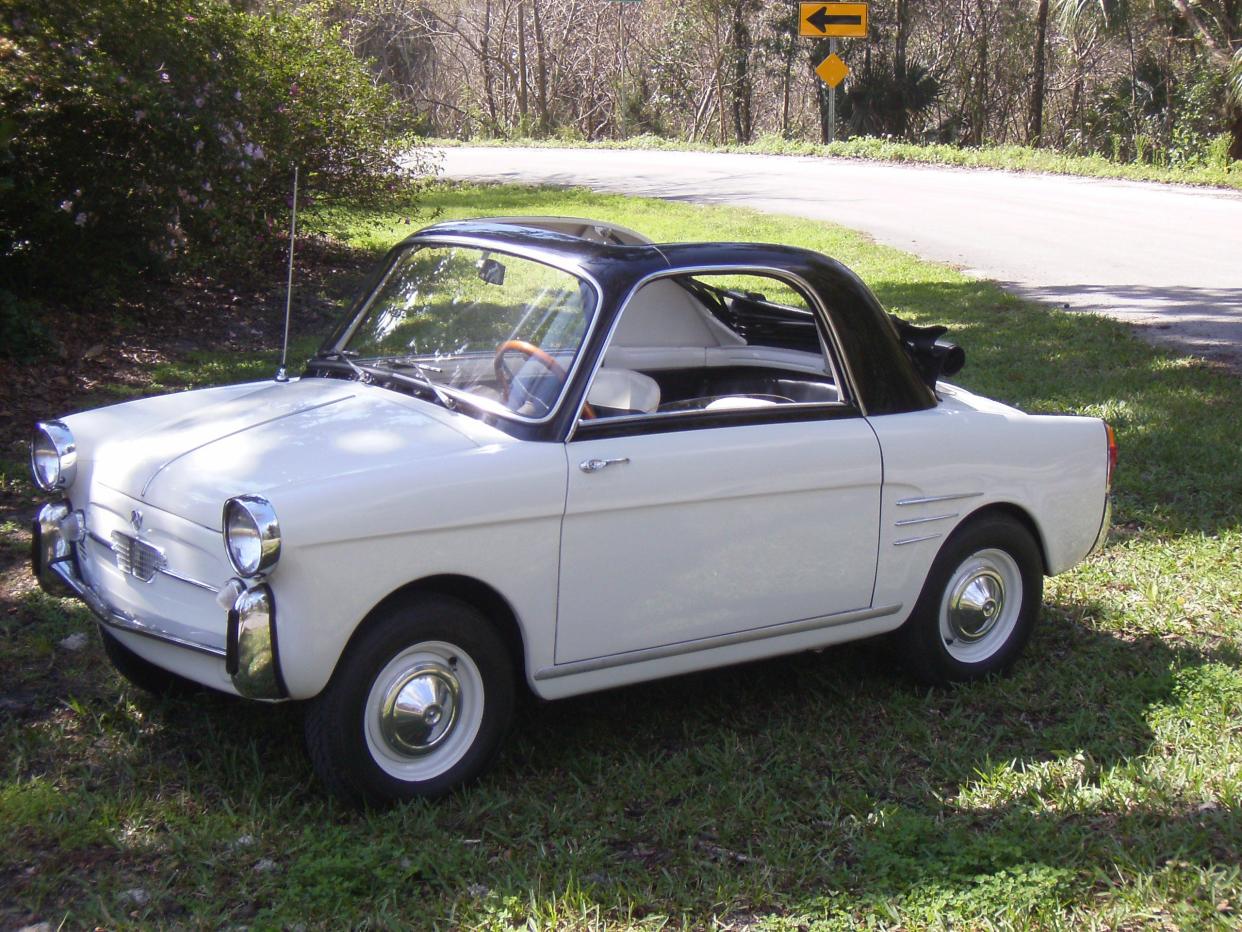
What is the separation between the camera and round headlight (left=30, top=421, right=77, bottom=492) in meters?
4.12

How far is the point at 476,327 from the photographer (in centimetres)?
443

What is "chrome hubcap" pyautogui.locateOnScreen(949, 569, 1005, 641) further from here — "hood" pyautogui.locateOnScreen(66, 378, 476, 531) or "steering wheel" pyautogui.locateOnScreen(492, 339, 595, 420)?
"hood" pyautogui.locateOnScreen(66, 378, 476, 531)

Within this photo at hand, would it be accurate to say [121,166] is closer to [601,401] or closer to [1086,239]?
[601,401]

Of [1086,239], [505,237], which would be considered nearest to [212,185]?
[505,237]

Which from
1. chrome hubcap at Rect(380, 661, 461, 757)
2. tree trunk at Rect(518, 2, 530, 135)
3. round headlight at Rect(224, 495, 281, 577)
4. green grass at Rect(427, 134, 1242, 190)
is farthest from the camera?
tree trunk at Rect(518, 2, 530, 135)

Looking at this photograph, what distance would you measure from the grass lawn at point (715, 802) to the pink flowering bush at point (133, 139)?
481cm

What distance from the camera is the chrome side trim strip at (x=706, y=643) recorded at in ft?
13.0

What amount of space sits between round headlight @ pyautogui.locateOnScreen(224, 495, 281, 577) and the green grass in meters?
20.5

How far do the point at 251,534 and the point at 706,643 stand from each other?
1.52m

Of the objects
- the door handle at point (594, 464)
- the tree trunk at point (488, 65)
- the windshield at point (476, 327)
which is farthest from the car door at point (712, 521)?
the tree trunk at point (488, 65)

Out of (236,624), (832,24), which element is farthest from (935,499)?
(832,24)

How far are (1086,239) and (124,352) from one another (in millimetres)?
10886

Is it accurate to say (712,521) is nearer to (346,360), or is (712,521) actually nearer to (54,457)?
(346,360)

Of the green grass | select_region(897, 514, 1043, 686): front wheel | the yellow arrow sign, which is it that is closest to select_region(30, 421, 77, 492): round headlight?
select_region(897, 514, 1043, 686): front wheel
